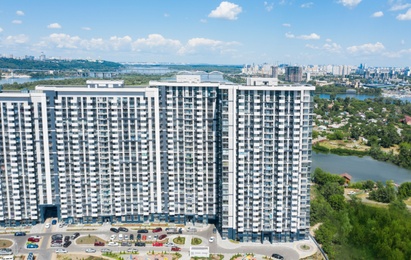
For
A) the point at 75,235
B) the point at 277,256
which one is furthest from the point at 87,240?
the point at 277,256

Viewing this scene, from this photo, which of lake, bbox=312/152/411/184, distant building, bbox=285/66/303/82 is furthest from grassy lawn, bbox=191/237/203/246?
distant building, bbox=285/66/303/82

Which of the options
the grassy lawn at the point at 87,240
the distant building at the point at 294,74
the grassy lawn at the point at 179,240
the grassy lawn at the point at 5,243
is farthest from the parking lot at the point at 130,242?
the distant building at the point at 294,74

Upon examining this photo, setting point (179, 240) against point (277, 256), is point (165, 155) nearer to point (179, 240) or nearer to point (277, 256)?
point (179, 240)

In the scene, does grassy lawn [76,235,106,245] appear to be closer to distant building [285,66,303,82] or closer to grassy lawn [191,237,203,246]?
grassy lawn [191,237,203,246]

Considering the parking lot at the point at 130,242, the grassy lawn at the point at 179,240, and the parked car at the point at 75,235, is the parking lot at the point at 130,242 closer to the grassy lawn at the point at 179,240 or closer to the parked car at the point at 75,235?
the parked car at the point at 75,235

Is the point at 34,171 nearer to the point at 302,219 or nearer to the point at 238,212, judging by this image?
the point at 238,212

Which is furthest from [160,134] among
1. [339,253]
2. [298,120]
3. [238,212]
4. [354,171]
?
[354,171]
